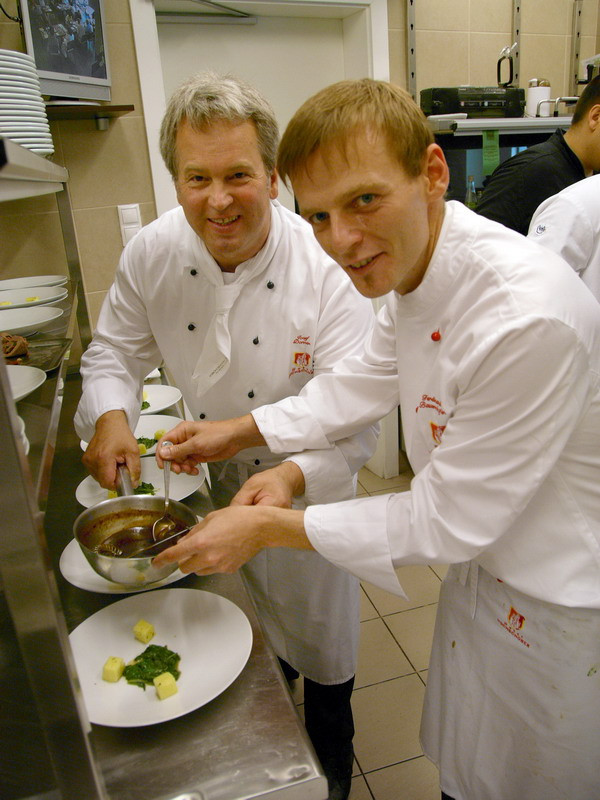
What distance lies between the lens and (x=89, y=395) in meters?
1.58

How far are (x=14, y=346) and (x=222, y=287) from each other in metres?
0.52

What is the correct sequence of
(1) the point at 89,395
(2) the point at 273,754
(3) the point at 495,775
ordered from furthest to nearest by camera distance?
Answer: 1. (1) the point at 89,395
2. (3) the point at 495,775
3. (2) the point at 273,754

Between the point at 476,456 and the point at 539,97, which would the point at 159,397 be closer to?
the point at 476,456

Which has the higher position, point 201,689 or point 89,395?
point 89,395

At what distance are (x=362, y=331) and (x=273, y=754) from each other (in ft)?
3.37

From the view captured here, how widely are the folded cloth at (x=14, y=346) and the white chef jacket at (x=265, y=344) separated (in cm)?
29

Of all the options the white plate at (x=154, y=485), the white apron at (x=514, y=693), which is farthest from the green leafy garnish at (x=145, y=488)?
the white apron at (x=514, y=693)

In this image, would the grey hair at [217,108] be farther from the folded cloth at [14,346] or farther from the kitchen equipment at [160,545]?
the kitchen equipment at [160,545]

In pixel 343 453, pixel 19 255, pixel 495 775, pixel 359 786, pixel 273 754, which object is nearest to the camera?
pixel 273 754

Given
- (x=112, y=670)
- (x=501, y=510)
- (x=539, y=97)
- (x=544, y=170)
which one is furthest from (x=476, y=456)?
(x=539, y=97)

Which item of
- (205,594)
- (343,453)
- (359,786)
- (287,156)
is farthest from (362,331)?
(359,786)

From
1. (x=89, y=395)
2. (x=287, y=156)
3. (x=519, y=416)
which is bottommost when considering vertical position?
(x=89, y=395)

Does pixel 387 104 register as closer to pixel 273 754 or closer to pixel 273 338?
pixel 273 338

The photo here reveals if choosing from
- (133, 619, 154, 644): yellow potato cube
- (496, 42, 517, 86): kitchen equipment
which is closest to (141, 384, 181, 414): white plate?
(133, 619, 154, 644): yellow potato cube
